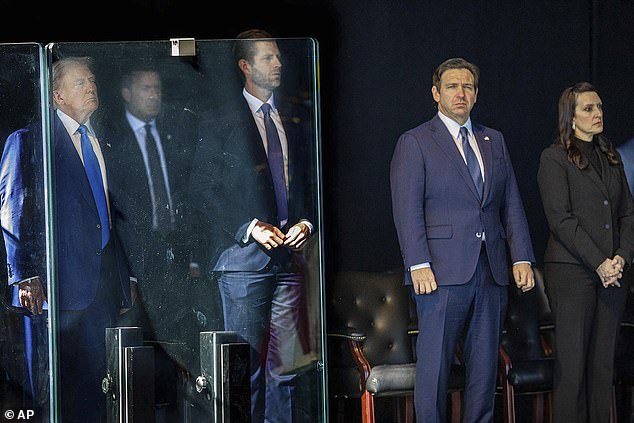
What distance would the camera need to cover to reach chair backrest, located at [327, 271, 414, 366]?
5531mm

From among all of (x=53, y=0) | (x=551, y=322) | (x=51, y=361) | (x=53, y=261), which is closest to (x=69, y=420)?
(x=51, y=361)

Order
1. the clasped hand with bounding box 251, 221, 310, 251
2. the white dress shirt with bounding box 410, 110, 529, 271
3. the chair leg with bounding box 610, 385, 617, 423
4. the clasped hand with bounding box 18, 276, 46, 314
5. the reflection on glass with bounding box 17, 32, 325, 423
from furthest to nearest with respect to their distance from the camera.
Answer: the chair leg with bounding box 610, 385, 617, 423, the white dress shirt with bounding box 410, 110, 529, 271, the clasped hand with bounding box 18, 276, 46, 314, the clasped hand with bounding box 251, 221, 310, 251, the reflection on glass with bounding box 17, 32, 325, 423

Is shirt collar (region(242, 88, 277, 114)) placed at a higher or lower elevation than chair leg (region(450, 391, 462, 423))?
higher

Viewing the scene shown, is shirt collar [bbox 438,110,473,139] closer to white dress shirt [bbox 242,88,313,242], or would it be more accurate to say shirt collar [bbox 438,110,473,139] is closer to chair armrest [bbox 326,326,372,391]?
chair armrest [bbox 326,326,372,391]

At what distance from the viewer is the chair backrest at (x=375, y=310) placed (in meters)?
5.53

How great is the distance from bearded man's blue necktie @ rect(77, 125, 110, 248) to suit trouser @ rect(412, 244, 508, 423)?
1570 millimetres

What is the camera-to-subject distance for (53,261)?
449 centimetres

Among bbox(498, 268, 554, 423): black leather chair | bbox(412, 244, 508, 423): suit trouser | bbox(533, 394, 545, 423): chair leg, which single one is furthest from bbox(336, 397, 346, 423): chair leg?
bbox(533, 394, 545, 423): chair leg

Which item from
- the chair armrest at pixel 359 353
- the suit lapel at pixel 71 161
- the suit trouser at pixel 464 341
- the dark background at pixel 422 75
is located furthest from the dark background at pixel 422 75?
the suit lapel at pixel 71 161

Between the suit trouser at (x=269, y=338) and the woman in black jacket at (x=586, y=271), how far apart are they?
1.59 metres

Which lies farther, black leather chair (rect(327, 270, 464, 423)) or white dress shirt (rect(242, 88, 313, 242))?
black leather chair (rect(327, 270, 464, 423))

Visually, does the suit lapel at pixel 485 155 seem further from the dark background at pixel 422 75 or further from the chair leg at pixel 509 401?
the chair leg at pixel 509 401

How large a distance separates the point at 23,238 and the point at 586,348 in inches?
104

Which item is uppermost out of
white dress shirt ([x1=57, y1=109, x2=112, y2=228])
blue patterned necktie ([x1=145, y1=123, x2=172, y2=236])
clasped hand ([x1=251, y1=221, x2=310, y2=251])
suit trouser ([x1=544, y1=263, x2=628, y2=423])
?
white dress shirt ([x1=57, y1=109, x2=112, y2=228])
